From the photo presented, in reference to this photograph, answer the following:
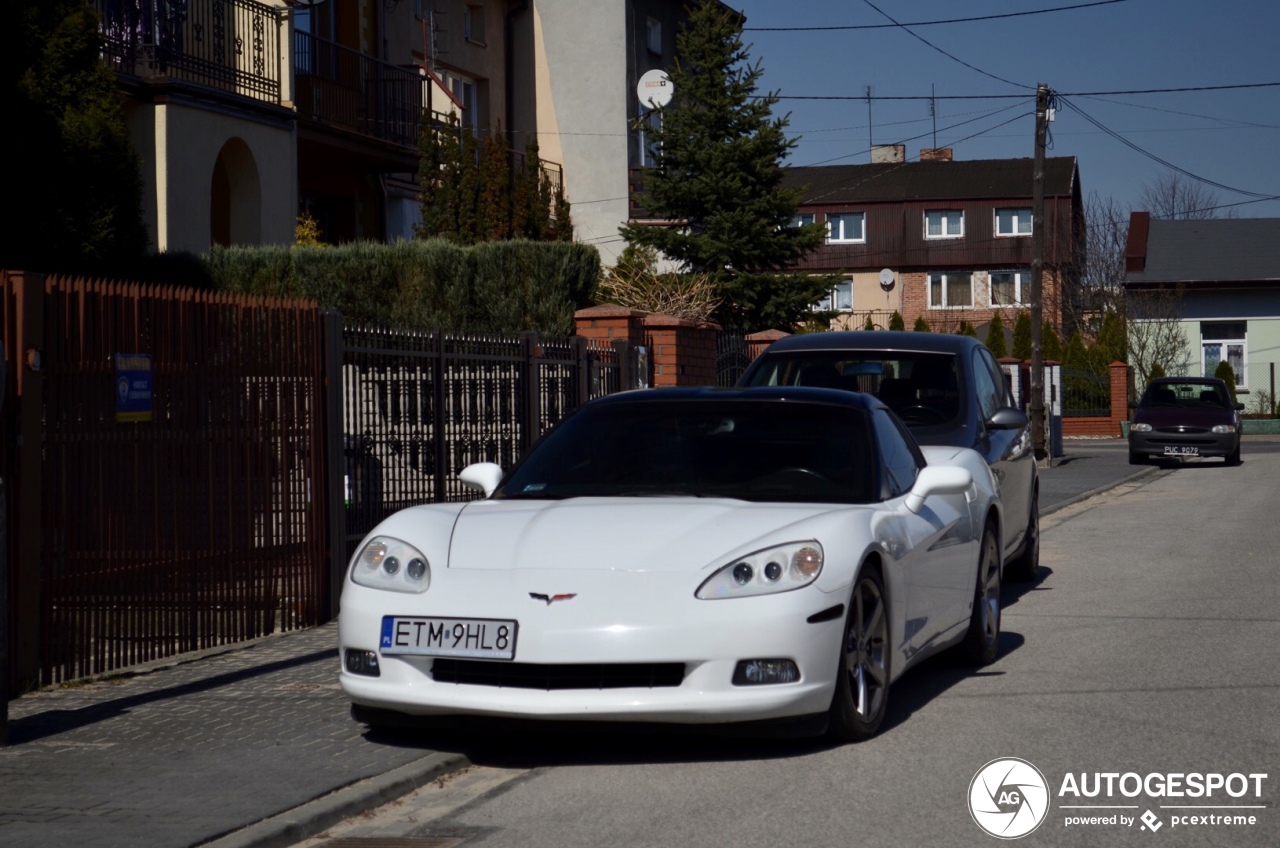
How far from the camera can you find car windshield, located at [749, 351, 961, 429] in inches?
454

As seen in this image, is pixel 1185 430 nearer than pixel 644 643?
No

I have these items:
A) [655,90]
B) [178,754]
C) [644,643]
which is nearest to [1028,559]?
[644,643]

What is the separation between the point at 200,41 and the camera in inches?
864

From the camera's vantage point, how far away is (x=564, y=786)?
5828mm

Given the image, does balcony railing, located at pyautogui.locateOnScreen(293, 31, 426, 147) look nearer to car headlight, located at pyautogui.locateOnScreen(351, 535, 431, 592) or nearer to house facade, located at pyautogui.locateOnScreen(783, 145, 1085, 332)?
car headlight, located at pyautogui.locateOnScreen(351, 535, 431, 592)

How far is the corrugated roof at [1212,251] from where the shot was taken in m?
61.2

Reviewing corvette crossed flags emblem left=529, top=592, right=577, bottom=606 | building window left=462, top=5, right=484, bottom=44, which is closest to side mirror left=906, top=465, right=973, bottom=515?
corvette crossed flags emblem left=529, top=592, right=577, bottom=606

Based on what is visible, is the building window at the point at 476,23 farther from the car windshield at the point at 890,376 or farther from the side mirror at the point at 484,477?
the side mirror at the point at 484,477

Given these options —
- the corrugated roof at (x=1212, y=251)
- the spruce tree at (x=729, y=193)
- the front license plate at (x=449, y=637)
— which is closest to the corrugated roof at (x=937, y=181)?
the corrugated roof at (x=1212, y=251)

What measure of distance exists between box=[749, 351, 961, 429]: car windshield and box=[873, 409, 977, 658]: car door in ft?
10.9

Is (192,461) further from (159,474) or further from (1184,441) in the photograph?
(1184,441)

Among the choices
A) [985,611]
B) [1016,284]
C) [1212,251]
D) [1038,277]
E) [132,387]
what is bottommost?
[985,611]

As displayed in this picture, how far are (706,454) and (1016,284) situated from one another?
220 ft

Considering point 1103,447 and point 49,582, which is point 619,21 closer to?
point 1103,447
